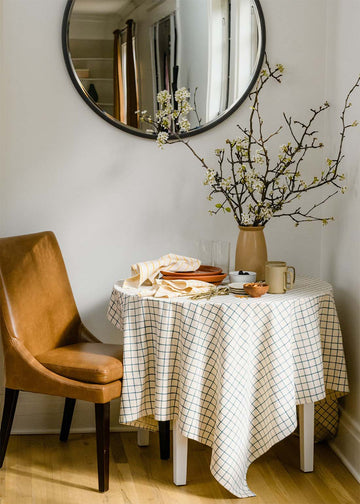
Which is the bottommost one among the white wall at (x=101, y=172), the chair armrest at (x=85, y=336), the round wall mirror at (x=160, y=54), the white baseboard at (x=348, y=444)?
the white baseboard at (x=348, y=444)

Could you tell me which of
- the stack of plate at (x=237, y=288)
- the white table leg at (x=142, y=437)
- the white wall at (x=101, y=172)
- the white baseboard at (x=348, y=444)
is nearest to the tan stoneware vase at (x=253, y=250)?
the stack of plate at (x=237, y=288)

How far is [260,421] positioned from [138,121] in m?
1.36

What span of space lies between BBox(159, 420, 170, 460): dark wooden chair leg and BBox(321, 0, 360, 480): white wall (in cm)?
70

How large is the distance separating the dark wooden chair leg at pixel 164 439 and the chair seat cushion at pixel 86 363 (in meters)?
0.36

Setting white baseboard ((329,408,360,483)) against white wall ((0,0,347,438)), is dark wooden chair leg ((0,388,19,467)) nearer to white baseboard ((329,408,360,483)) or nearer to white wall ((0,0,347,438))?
white wall ((0,0,347,438))

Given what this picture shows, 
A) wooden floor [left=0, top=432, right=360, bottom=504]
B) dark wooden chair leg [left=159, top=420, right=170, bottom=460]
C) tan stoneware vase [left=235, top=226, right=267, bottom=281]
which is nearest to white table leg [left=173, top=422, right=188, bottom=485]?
wooden floor [left=0, top=432, right=360, bottom=504]

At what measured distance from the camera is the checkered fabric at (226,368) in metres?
2.21

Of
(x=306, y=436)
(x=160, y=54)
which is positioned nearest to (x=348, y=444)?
(x=306, y=436)

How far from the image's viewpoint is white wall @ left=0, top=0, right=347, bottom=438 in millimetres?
2752

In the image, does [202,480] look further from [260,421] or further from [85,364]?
[85,364]

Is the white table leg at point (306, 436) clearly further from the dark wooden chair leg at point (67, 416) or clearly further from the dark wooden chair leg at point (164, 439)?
the dark wooden chair leg at point (67, 416)

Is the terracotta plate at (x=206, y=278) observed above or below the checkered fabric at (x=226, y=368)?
above

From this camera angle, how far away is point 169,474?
2.47m

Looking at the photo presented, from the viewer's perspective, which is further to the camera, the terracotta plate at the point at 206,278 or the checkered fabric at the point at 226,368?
the terracotta plate at the point at 206,278
